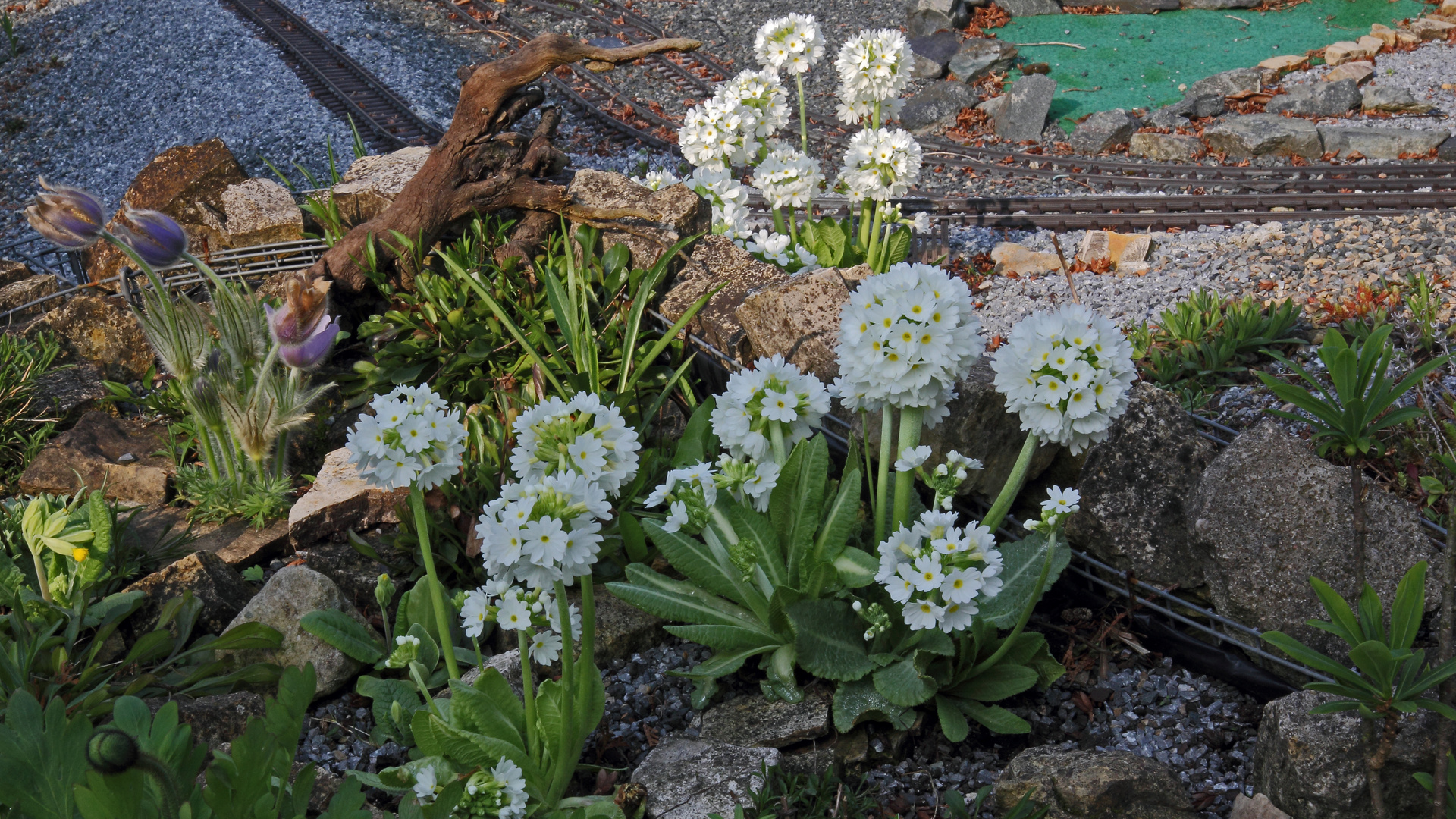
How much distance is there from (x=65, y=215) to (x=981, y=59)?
1067 cm

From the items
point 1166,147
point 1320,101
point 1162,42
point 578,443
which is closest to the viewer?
point 578,443

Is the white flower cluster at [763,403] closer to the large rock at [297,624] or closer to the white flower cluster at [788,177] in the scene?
the large rock at [297,624]

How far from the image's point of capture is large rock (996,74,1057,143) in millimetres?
10086

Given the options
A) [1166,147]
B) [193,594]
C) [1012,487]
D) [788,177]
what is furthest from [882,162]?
[1166,147]

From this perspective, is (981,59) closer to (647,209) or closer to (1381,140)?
(1381,140)

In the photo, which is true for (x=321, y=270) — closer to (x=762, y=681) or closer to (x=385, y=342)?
(x=385, y=342)

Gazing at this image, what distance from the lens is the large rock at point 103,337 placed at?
4363 mm

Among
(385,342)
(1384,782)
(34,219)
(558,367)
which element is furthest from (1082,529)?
(34,219)

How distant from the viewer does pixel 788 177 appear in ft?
15.0

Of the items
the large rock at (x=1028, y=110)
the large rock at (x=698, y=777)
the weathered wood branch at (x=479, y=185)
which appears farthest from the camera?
the large rock at (x=1028, y=110)

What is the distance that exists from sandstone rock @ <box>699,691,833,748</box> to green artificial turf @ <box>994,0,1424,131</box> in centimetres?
943

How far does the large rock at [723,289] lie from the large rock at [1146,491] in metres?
1.33

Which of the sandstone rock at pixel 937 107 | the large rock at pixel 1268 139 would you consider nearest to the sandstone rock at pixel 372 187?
the sandstone rock at pixel 937 107

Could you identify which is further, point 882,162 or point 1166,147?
point 1166,147
